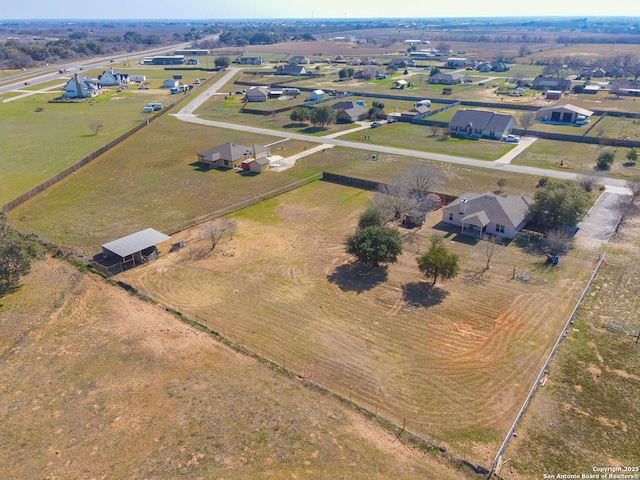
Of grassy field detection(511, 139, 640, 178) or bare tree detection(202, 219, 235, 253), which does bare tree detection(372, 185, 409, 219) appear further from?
grassy field detection(511, 139, 640, 178)

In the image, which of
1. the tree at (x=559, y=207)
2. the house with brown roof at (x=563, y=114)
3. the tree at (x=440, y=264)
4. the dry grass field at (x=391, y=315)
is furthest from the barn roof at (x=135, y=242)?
the house with brown roof at (x=563, y=114)

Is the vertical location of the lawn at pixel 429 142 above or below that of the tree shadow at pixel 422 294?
below

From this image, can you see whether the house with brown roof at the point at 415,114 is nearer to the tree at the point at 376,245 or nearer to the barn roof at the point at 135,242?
the tree at the point at 376,245

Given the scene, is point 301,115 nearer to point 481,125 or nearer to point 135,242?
point 481,125

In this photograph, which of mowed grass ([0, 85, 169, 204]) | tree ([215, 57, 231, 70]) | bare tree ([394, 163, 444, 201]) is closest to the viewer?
bare tree ([394, 163, 444, 201])

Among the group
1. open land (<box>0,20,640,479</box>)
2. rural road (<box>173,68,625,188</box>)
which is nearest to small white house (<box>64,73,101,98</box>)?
rural road (<box>173,68,625,188</box>)

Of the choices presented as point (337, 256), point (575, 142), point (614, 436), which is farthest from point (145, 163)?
point (575, 142)

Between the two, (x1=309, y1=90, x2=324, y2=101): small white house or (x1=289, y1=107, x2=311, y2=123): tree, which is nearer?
(x1=289, y1=107, x2=311, y2=123): tree
